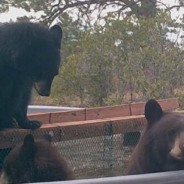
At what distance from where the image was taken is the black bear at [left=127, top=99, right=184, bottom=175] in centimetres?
336

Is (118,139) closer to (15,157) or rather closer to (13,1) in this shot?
(15,157)

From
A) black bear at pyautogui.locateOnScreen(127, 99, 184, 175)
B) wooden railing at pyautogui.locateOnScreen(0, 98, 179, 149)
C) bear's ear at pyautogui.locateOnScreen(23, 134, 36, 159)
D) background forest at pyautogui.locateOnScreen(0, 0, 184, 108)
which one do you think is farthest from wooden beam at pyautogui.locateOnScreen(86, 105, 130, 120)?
background forest at pyautogui.locateOnScreen(0, 0, 184, 108)

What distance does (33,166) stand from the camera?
11.7ft

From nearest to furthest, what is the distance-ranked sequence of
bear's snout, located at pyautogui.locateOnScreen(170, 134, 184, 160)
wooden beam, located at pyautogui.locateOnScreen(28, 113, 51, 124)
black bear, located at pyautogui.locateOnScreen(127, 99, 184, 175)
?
bear's snout, located at pyautogui.locateOnScreen(170, 134, 184, 160) → black bear, located at pyautogui.locateOnScreen(127, 99, 184, 175) → wooden beam, located at pyautogui.locateOnScreen(28, 113, 51, 124)

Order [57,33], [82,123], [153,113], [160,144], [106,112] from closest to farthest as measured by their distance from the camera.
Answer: [160,144]
[153,113]
[82,123]
[57,33]
[106,112]

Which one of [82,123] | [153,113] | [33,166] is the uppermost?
[153,113]

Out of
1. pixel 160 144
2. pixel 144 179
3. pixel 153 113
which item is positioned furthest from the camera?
pixel 153 113

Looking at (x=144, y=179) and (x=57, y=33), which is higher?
(x=57, y=33)

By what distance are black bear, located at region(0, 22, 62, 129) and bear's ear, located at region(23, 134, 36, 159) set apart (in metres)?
0.93

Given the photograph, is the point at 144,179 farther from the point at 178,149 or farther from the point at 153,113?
the point at 153,113

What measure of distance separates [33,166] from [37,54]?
1.39 meters

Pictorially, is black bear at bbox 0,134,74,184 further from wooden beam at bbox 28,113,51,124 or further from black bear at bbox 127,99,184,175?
wooden beam at bbox 28,113,51,124

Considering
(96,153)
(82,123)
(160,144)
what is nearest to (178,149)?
(160,144)

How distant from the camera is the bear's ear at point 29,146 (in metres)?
3.57
